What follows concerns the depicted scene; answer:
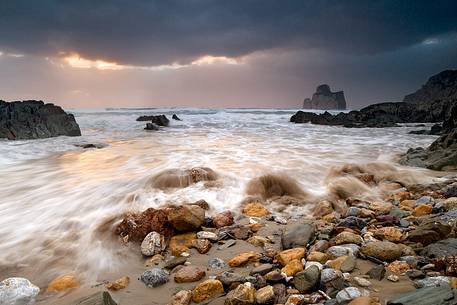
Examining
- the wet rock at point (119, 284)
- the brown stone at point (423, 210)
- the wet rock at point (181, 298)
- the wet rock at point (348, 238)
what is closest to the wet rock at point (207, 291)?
the wet rock at point (181, 298)

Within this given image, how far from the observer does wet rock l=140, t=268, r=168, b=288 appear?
3451mm

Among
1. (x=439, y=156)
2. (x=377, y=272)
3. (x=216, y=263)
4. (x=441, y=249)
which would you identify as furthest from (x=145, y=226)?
(x=439, y=156)

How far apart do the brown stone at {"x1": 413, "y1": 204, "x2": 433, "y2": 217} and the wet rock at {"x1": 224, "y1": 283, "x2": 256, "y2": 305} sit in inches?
134

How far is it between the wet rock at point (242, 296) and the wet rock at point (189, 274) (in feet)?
1.91

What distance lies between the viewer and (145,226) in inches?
185

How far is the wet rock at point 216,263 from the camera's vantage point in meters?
3.76

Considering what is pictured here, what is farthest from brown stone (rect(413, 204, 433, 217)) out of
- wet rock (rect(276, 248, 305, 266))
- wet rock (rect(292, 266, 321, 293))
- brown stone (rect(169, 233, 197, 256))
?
brown stone (rect(169, 233, 197, 256))

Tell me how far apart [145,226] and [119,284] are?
1.28 meters

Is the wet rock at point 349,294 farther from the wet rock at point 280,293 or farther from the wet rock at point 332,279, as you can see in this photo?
the wet rock at point 280,293

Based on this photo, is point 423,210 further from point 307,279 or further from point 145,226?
point 145,226

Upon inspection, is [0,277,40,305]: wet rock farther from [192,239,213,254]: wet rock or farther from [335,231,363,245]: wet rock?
A: [335,231,363,245]: wet rock

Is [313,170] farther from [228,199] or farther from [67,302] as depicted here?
[67,302]

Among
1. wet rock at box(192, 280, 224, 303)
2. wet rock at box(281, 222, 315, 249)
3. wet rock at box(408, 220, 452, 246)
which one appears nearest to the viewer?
wet rock at box(192, 280, 224, 303)

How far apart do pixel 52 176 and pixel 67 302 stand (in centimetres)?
682
